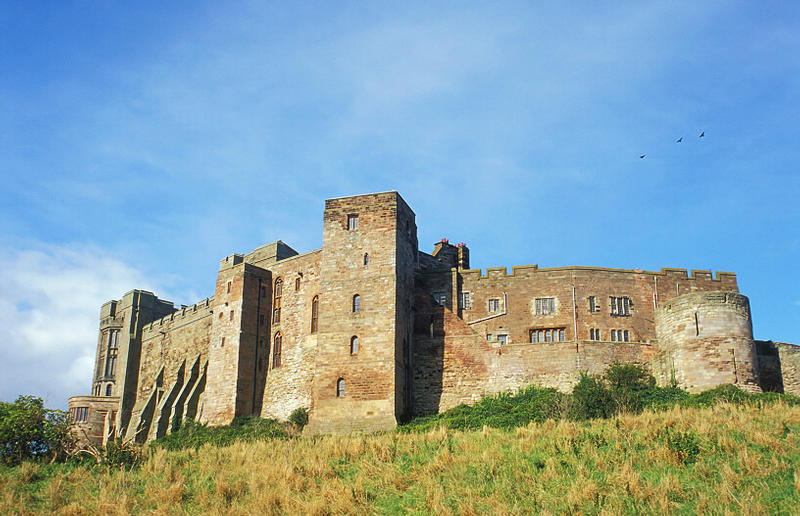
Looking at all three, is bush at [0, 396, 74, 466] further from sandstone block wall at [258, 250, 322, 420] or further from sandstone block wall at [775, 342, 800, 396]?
sandstone block wall at [775, 342, 800, 396]

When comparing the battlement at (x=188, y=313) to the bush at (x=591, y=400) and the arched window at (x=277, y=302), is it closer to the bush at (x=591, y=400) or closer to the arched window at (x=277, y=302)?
the arched window at (x=277, y=302)

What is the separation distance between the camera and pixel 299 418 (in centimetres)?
3953

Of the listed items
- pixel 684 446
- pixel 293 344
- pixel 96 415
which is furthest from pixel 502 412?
pixel 96 415

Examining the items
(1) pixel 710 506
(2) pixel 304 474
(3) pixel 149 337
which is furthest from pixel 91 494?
(3) pixel 149 337

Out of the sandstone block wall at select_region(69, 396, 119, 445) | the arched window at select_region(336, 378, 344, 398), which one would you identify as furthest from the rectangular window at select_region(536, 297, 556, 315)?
the sandstone block wall at select_region(69, 396, 119, 445)

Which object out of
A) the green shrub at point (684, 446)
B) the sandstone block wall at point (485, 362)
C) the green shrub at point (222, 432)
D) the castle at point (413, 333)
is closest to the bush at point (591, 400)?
the sandstone block wall at point (485, 362)

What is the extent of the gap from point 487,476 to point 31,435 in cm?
1419

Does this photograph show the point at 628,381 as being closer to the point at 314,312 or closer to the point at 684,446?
the point at 314,312

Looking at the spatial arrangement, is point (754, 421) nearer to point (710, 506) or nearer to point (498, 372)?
point (710, 506)

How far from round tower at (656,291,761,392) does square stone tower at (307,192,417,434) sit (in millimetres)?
12967

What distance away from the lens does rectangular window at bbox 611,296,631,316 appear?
4156 cm

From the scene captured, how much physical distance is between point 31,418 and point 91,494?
6256 millimetres

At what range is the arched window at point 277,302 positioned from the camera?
147 ft

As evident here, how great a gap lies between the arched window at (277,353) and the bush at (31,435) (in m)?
18.9
